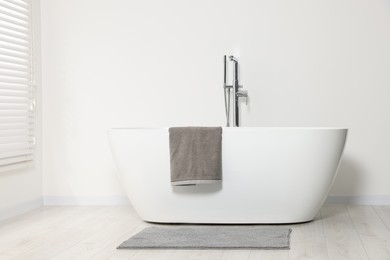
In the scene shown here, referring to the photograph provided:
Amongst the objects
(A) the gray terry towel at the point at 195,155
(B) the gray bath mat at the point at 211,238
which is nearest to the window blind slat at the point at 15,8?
(A) the gray terry towel at the point at 195,155

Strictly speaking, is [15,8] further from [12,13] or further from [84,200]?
[84,200]

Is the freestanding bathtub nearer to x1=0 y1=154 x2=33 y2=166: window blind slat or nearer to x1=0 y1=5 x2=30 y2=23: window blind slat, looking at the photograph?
x1=0 y1=154 x2=33 y2=166: window blind slat

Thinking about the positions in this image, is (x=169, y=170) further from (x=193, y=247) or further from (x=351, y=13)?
(x=351, y=13)

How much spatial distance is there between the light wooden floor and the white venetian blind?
1.61 feet

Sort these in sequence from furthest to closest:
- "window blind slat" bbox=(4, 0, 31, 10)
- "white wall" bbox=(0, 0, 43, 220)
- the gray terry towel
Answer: "window blind slat" bbox=(4, 0, 31, 10), "white wall" bbox=(0, 0, 43, 220), the gray terry towel

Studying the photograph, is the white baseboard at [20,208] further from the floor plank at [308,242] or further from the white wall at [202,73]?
the floor plank at [308,242]

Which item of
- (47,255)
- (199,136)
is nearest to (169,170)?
(199,136)

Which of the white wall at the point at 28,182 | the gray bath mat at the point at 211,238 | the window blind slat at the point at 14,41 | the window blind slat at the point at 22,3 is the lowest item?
the gray bath mat at the point at 211,238

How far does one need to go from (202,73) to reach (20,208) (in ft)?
5.63

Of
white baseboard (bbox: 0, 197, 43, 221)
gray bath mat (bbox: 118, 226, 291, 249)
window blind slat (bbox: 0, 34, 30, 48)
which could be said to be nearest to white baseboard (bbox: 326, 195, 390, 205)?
gray bath mat (bbox: 118, 226, 291, 249)

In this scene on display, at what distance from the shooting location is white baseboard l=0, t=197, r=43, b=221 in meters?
4.48

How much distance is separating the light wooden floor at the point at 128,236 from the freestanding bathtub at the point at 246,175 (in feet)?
0.65

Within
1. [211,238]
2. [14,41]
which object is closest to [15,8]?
[14,41]

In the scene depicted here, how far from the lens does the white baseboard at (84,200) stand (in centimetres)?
510
